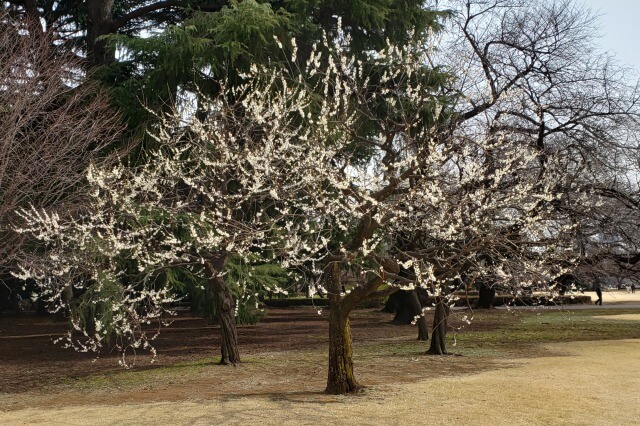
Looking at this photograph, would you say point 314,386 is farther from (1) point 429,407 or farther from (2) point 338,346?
(1) point 429,407

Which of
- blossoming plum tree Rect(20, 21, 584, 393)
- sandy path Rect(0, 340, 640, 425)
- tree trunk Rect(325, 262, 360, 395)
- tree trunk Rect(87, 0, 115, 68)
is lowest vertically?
sandy path Rect(0, 340, 640, 425)

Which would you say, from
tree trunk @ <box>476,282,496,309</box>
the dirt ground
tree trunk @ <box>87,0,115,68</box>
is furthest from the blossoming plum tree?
tree trunk @ <box>476,282,496,309</box>

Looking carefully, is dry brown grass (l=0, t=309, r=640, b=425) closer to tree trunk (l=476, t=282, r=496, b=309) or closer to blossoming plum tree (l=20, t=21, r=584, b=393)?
blossoming plum tree (l=20, t=21, r=584, b=393)

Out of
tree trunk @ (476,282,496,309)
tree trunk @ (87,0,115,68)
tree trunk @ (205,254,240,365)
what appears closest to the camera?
tree trunk @ (205,254,240,365)

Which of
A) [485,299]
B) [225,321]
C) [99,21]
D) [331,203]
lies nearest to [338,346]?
[331,203]

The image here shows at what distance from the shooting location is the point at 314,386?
13.1 meters

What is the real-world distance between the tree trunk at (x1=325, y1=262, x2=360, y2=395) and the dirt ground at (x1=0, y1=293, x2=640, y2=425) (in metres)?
0.36

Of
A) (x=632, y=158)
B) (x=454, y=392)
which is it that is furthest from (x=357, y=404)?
(x=632, y=158)

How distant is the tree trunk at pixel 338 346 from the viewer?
38.6 feet

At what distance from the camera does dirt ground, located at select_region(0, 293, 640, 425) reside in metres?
10.4

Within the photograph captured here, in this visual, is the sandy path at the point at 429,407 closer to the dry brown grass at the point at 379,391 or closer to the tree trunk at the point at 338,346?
the dry brown grass at the point at 379,391

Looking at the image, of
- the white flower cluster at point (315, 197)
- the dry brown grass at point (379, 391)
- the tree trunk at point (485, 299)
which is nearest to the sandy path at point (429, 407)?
the dry brown grass at point (379, 391)

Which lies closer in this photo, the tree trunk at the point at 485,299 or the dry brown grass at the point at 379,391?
the dry brown grass at the point at 379,391

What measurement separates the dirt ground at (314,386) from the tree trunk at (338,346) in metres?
0.36
